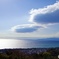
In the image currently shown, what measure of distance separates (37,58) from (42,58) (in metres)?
0.40

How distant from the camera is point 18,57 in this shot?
1211 cm

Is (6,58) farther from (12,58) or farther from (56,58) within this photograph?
(56,58)

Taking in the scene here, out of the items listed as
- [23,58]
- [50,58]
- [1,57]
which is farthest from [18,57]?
[50,58]

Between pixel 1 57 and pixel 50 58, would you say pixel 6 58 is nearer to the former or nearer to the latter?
pixel 1 57

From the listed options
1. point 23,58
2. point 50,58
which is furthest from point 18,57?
point 50,58

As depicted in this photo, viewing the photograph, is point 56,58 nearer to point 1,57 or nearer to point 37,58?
point 37,58

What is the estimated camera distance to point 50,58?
38.7 ft

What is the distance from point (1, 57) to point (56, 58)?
3536 mm

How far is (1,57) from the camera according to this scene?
1189 cm

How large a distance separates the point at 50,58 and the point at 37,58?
0.86 m

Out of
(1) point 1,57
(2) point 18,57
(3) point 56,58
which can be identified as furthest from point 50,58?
(1) point 1,57

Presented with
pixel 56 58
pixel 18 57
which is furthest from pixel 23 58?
pixel 56 58

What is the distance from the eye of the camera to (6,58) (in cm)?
1174

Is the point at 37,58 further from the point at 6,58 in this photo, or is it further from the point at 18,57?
the point at 6,58
